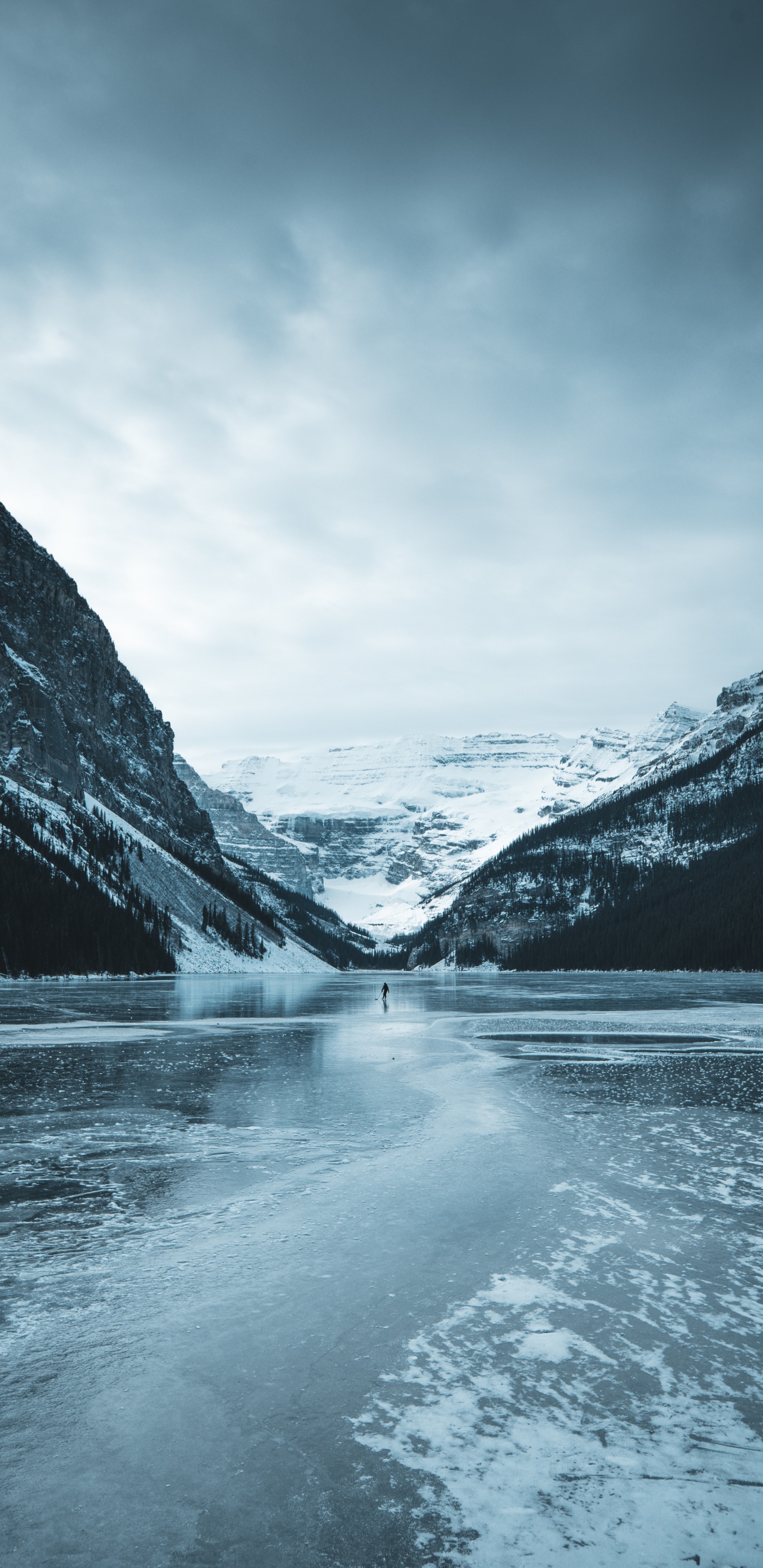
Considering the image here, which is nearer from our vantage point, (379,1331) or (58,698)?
(379,1331)

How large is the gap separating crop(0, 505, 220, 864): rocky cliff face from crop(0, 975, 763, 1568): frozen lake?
407ft

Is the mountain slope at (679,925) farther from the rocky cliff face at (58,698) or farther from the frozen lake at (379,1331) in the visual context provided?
the frozen lake at (379,1331)

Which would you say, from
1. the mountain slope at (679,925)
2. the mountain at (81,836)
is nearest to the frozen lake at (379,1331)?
the mountain at (81,836)

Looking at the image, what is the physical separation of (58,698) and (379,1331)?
168869 mm

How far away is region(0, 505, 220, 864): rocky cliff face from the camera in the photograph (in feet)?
442

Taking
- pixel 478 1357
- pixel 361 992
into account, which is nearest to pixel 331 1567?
pixel 478 1357

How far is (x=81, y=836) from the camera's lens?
125750mm

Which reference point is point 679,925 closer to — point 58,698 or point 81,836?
point 81,836

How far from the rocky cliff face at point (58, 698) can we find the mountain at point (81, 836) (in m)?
0.31

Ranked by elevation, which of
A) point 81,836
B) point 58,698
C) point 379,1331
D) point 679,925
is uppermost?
point 58,698

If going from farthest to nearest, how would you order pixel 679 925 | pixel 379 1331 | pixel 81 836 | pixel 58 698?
pixel 58 698 → pixel 679 925 → pixel 81 836 → pixel 379 1331

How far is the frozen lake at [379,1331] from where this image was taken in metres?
4.89

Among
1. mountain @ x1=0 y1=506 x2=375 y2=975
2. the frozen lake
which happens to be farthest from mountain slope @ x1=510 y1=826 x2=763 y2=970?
the frozen lake

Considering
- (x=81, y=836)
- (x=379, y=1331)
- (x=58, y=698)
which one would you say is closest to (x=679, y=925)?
(x=81, y=836)
